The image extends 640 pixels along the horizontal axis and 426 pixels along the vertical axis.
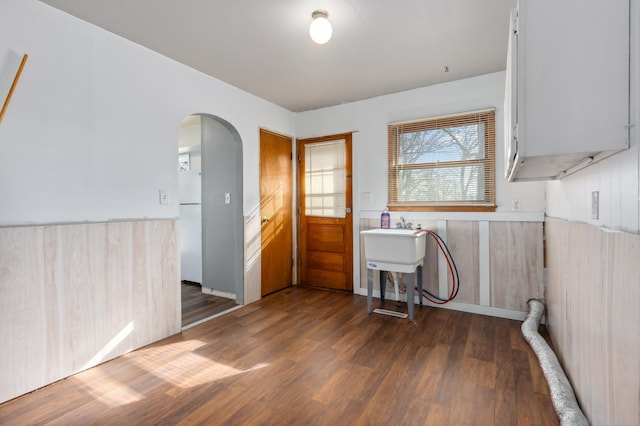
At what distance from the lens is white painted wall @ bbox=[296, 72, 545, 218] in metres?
3.07

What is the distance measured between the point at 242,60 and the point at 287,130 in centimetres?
146

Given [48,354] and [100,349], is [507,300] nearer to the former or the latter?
[100,349]

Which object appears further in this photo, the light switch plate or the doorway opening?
the doorway opening

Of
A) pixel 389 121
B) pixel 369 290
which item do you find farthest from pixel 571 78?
pixel 389 121

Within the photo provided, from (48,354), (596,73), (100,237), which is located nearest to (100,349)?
(48,354)

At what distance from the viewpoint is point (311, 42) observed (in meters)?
2.51

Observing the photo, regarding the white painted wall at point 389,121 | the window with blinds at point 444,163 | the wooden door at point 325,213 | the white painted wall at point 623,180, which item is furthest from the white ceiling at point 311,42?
the white painted wall at point 623,180

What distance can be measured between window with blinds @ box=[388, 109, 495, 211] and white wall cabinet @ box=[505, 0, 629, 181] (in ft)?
6.52

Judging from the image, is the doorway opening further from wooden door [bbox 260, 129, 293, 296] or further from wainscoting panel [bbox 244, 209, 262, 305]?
wooden door [bbox 260, 129, 293, 296]

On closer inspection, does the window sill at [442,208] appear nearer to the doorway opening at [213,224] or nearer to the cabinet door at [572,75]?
the doorway opening at [213,224]

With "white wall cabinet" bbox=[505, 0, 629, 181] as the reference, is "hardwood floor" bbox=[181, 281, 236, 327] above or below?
below

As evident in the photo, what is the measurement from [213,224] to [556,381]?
11.4 ft

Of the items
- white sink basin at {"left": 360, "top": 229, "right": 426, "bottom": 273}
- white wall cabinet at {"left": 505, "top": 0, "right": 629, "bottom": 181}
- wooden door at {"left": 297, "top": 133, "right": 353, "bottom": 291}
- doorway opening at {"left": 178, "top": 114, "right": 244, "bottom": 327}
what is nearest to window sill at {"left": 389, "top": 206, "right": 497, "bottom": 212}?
white sink basin at {"left": 360, "top": 229, "right": 426, "bottom": 273}

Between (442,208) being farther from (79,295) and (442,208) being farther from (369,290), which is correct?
(79,295)
